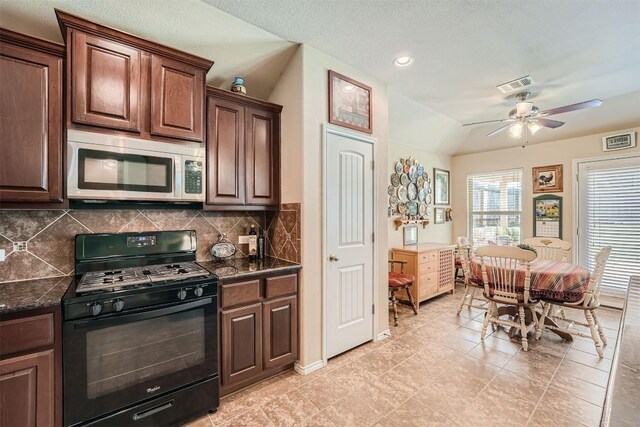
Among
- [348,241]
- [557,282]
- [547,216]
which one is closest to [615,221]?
[547,216]

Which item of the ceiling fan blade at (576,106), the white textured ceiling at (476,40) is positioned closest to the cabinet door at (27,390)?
the white textured ceiling at (476,40)

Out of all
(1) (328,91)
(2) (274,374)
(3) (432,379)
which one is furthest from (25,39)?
(3) (432,379)

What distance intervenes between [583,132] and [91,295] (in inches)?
241

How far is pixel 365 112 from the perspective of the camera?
2.90 metres

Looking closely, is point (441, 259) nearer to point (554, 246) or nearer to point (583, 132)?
point (554, 246)

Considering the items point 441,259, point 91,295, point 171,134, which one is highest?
point 171,134

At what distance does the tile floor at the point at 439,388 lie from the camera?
187 cm

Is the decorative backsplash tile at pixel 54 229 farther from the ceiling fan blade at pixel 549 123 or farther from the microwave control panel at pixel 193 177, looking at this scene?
the ceiling fan blade at pixel 549 123

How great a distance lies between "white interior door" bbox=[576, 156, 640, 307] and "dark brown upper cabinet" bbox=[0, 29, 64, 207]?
6.18 m

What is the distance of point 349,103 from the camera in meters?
2.76

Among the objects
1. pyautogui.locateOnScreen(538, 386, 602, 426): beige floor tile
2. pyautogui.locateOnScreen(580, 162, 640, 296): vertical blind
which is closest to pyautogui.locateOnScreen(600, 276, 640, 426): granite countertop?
pyautogui.locateOnScreen(538, 386, 602, 426): beige floor tile

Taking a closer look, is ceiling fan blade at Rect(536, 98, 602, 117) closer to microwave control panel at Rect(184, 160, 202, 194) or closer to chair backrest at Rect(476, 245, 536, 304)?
chair backrest at Rect(476, 245, 536, 304)

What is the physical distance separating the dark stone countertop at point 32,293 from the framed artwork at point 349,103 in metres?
2.30

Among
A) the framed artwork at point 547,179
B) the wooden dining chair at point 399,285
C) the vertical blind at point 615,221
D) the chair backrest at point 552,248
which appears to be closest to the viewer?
the wooden dining chair at point 399,285
